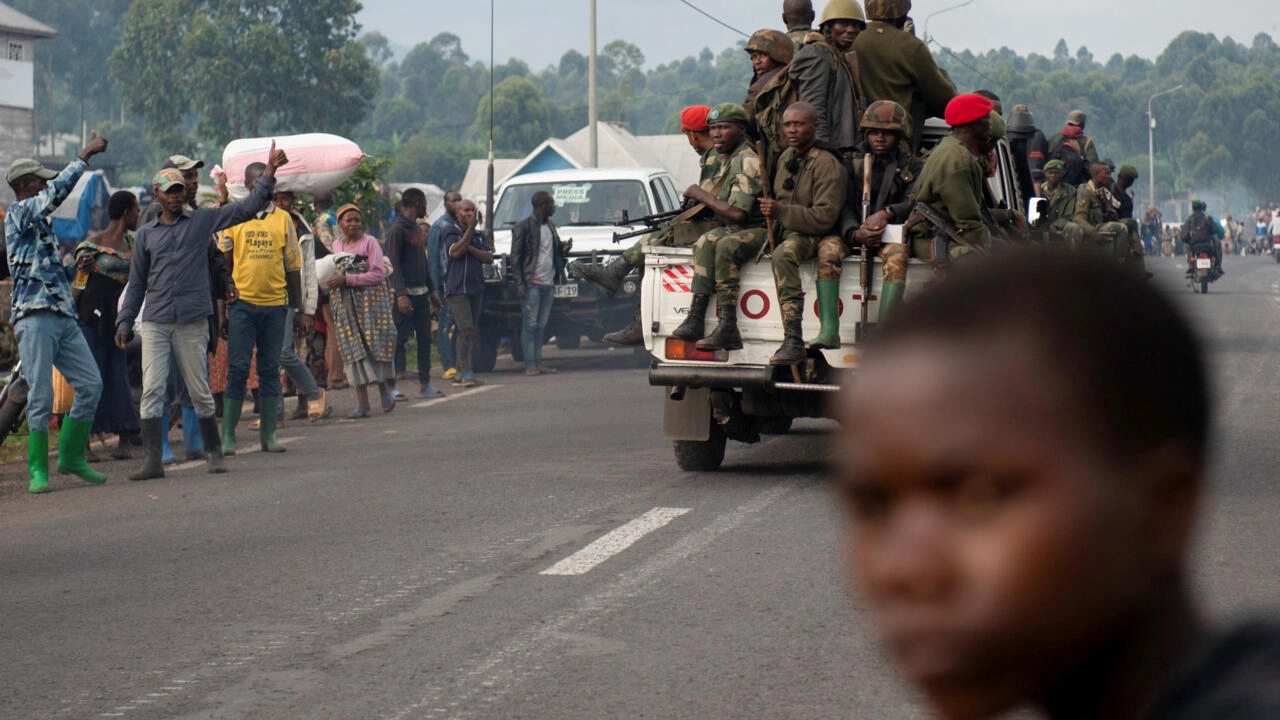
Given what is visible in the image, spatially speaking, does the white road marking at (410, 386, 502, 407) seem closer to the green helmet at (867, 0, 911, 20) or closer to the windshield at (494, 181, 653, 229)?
the windshield at (494, 181, 653, 229)

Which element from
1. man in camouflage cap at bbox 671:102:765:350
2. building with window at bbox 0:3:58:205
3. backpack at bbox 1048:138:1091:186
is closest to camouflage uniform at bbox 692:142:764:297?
man in camouflage cap at bbox 671:102:765:350

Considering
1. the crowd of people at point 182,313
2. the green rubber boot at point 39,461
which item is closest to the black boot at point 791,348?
the crowd of people at point 182,313

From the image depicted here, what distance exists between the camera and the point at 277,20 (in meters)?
80.9

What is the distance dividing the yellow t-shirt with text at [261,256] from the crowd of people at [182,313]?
0.01m

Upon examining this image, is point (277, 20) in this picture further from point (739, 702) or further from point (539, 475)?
point (739, 702)

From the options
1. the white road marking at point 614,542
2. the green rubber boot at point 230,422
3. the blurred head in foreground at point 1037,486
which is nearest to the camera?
the blurred head in foreground at point 1037,486

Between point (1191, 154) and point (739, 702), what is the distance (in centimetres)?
15700

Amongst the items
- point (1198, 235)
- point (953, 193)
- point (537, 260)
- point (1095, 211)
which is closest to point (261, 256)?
point (953, 193)

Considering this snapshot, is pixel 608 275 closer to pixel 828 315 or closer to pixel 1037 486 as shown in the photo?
pixel 828 315

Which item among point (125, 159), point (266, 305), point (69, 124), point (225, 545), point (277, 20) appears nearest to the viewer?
point (225, 545)

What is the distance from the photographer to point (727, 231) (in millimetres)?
9766

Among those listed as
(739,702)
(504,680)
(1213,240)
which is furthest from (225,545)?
(1213,240)

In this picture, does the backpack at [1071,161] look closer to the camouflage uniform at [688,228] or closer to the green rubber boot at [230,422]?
the camouflage uniform at [688,228]

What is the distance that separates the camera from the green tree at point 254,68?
76312mm
